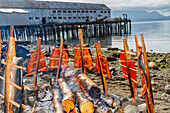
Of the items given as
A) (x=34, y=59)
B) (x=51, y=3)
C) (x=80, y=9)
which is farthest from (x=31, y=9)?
(x=34, y=59)

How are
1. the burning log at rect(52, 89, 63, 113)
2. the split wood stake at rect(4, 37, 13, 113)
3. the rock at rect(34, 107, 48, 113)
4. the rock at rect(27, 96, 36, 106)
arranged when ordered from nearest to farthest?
the split wood stake at rect(4, 37, 13, 113)
the burning log at rect(52, 89, 63, 113)
the rock at rect(34, 107, 48, 113)
the rock at rect(27, 96, 36, 106)

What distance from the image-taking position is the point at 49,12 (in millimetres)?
40500

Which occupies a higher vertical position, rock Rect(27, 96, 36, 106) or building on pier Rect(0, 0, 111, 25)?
building on pier Rect(0, 0, 111, 25)

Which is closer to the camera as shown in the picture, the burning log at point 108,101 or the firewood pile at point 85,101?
the firewood pile at point 85,101

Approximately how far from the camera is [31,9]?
37.3 metres

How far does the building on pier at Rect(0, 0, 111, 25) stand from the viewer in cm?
3158

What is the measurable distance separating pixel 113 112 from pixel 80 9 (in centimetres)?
4128

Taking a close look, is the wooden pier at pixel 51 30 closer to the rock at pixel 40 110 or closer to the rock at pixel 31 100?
the rock at pixel 31 100

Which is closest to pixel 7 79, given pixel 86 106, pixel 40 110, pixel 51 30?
pixel 40 110

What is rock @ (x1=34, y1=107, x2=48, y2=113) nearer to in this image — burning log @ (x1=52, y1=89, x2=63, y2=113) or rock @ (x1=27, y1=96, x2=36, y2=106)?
burning log @ (x1=52, y1=89, x2=63, y2=113)

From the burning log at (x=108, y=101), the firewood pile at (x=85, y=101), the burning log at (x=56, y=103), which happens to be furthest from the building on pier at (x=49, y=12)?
the burning log at (x=108, y=101)

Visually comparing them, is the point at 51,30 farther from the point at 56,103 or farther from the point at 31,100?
the point at 56,103

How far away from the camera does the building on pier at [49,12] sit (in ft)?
104

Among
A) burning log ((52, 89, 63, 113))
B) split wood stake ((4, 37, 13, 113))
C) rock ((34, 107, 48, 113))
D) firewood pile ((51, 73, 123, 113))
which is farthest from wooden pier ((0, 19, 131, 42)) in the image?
split wood stake ((4, 37, 13, 113))
